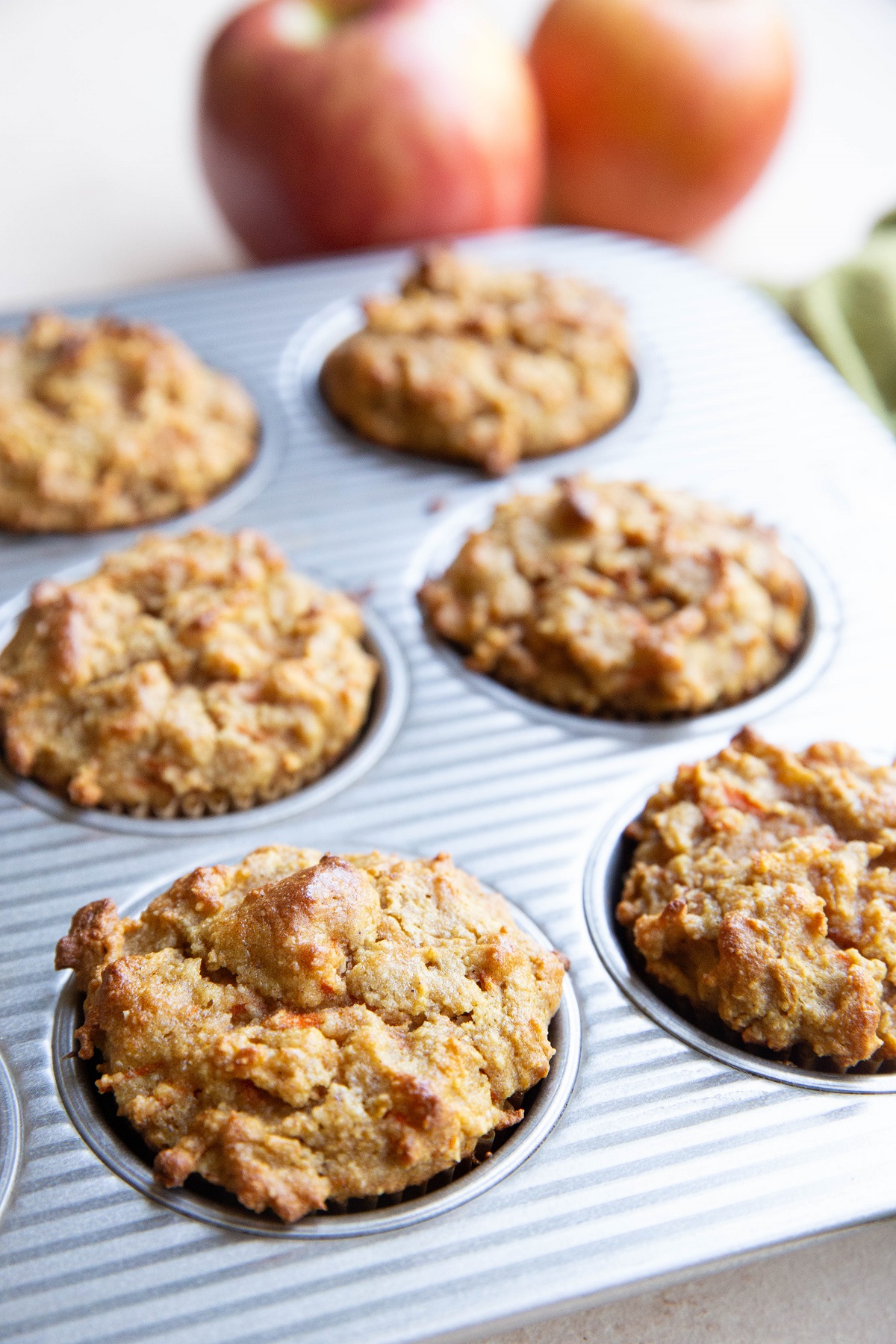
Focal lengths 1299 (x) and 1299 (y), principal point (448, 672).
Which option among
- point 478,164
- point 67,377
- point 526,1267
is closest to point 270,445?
point 67,377

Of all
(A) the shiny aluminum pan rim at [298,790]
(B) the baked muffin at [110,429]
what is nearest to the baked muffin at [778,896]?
(A) the shiny aluminum pan rim at [298,790]

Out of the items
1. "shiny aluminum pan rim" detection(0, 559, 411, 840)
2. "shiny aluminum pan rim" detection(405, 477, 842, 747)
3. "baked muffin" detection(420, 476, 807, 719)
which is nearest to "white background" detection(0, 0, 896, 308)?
"shiny aluminum pan rim" detection(405, 477, 842, 747)

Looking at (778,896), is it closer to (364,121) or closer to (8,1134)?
(8,1134)

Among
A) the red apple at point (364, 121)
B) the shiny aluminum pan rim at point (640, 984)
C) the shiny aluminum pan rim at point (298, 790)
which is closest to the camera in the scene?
the shiny aluminum pan rim at point (640, 984)

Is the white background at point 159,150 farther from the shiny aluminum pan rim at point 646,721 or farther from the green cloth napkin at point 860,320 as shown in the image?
the shiny aluminum pan rim at point 646,721

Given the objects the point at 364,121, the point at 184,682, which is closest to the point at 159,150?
the point at 364,121
